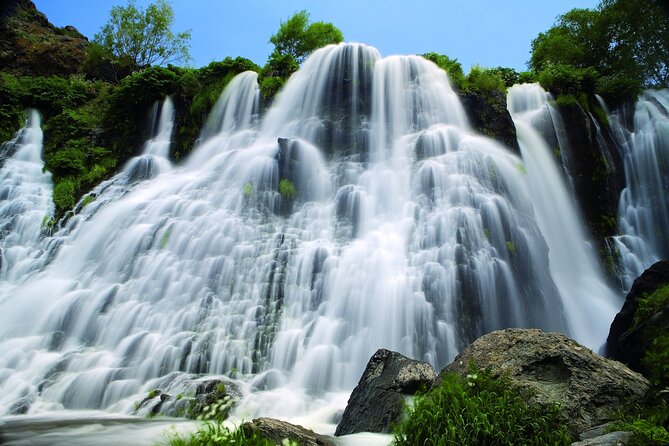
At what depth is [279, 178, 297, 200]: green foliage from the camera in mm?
13922

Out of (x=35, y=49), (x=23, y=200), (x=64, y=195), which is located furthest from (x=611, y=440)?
(x=35, y=49)

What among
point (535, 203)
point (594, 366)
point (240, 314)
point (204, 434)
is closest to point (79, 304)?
point (240, 314)

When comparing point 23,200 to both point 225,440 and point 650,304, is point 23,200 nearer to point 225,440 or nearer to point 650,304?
point 225,440

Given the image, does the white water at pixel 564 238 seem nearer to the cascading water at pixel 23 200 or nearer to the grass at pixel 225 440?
the grass at pixel 225 440

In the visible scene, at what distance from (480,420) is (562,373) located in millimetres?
1359

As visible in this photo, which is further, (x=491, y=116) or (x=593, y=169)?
(x=593, y=169)

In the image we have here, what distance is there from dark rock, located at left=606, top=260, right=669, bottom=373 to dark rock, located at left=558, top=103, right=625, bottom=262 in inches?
302

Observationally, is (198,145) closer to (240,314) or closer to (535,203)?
(240,314)

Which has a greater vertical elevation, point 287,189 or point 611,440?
point 287,189

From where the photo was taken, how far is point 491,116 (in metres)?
16.0

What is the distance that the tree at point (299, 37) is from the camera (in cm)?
2873

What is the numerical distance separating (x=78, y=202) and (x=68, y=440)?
11.6 metres

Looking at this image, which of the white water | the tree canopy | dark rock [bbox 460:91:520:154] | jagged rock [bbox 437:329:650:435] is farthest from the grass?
the tree canopy

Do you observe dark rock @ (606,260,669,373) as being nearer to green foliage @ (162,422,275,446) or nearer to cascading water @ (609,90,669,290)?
green foliage @ (162,422,275,446)
